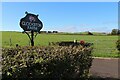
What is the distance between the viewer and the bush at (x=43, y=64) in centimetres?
673

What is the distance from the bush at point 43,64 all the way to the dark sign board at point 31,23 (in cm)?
416

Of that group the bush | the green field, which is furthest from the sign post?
the green field

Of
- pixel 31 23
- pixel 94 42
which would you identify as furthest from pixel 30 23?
pixel 94 42

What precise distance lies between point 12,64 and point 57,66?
100 cm

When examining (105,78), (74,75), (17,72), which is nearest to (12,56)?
(17,72)

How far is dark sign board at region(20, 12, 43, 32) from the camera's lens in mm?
11931

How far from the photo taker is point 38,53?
23.9 feet

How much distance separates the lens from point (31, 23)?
1223cm

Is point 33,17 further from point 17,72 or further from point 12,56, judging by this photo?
point 17,72

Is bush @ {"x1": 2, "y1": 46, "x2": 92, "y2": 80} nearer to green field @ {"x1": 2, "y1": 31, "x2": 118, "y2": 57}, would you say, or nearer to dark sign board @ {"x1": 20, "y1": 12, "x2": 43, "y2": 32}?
dark sign board @ {"x1": 20, "y1": 12, "x2": 43, "y2": 32}

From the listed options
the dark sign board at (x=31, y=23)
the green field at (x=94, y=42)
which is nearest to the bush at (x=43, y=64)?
the dark sign board at (x=31, y=23)

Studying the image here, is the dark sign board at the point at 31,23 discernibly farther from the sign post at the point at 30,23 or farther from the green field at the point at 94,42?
the green field at the point at 94,42

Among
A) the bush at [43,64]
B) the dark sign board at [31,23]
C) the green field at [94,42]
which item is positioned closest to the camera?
the bush at [43,64]

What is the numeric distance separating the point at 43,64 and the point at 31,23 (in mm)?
5576
